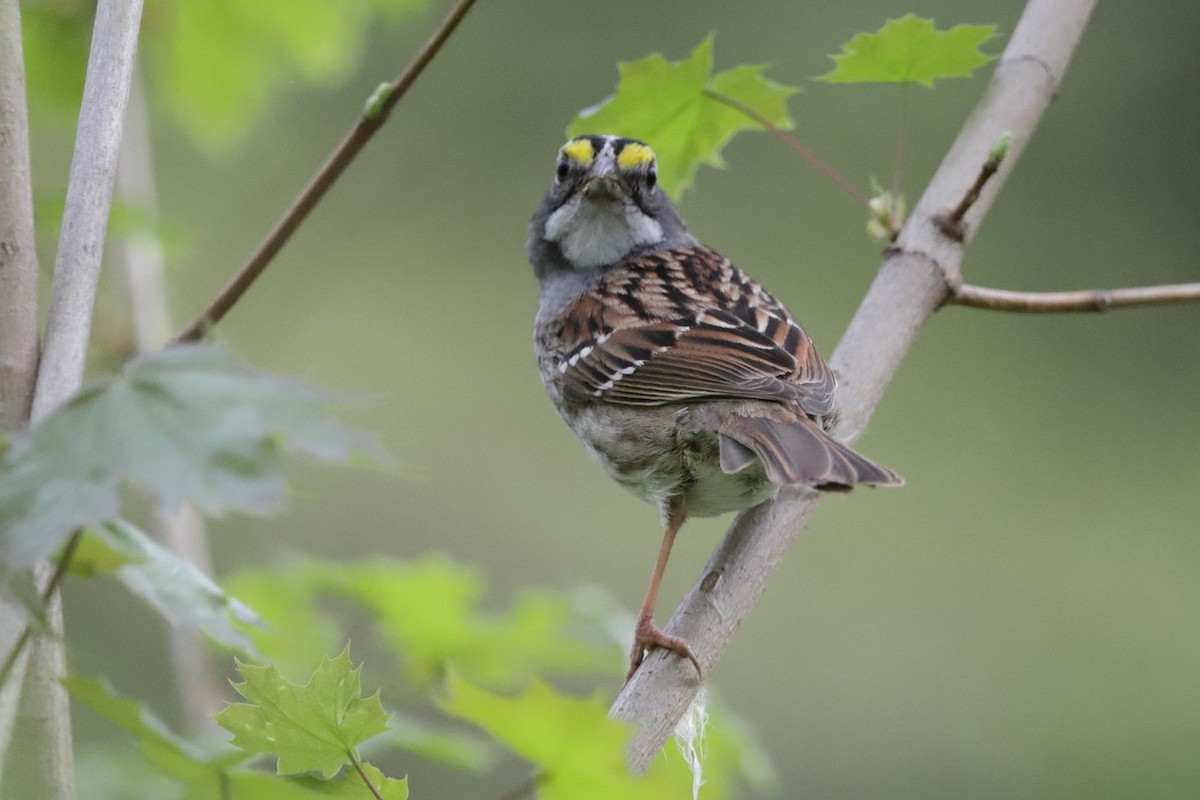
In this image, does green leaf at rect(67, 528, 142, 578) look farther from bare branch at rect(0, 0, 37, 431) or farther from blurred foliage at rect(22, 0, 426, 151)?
blurred foliage at rect(22, 0, 426, 151)

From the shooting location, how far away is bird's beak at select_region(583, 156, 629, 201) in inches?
116

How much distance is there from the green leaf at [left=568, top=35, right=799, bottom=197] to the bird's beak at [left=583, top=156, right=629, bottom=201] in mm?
273

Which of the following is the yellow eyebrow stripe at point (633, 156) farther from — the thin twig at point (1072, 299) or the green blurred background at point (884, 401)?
the green blurred background at point (884, 401)

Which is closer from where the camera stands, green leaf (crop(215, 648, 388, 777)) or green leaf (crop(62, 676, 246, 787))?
green leaf (crop(62, 676, 246, 787))

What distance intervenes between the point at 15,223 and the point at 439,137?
6584mm

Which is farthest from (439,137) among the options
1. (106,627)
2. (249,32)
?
(249,32)

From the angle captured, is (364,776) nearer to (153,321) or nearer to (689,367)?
(689,367)

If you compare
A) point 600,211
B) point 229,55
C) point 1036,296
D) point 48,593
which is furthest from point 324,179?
point 229,55

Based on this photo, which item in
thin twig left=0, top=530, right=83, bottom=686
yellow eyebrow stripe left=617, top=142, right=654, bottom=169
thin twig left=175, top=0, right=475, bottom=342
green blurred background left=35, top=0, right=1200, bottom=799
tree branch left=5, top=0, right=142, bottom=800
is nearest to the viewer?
thin twig left=0, top=530, right=83, bottom=686

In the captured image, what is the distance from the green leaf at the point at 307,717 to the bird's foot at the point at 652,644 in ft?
1.96

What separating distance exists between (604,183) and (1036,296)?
1104 mm

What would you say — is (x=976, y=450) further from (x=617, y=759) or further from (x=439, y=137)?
(x=617, y=759)

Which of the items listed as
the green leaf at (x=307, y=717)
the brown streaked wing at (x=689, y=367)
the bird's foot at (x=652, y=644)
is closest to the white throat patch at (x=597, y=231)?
the brown streaked wing at (x=689, y=367)

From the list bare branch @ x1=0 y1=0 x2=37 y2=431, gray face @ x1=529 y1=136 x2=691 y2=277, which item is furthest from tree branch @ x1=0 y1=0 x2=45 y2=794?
gray face @ x1=529 y1=136 x2=691 y2=277
